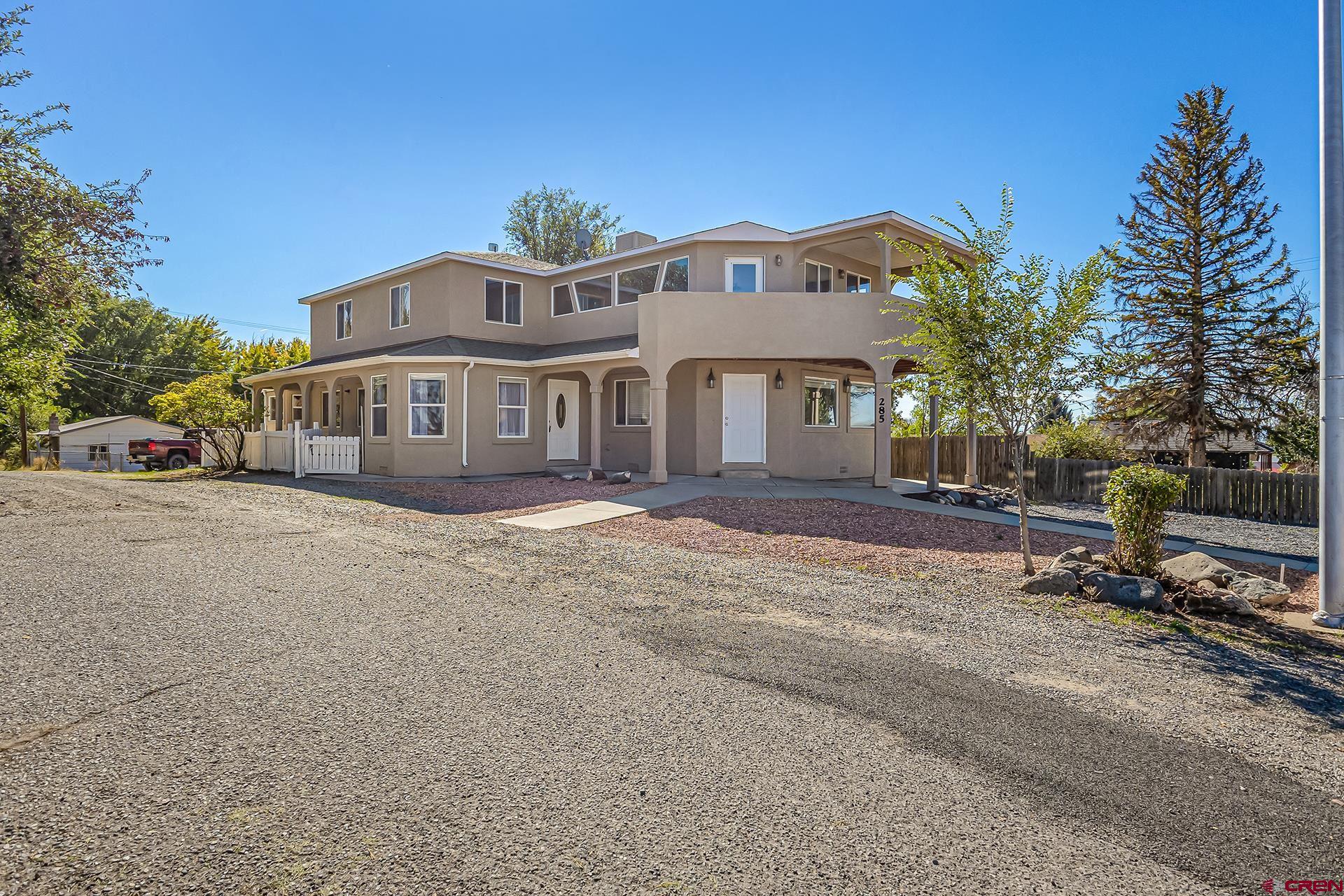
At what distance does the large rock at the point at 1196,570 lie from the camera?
7.58m

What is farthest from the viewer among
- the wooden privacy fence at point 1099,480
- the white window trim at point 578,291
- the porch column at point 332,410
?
the porch column at point 332,410

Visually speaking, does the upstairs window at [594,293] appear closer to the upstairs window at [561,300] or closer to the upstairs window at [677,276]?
the upstairs window at [561,300]

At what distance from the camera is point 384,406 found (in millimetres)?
18812

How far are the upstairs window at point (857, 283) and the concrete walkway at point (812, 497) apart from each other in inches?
233

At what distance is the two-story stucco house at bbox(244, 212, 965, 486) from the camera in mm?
15875

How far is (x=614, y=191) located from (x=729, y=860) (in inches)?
1704

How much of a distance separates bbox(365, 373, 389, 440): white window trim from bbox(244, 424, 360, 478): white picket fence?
57 centimetres

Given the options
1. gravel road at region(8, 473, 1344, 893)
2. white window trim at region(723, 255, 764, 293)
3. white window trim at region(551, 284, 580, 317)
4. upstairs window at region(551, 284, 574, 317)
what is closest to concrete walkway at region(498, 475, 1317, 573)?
white window trim at region(723, 255, 764, 293)

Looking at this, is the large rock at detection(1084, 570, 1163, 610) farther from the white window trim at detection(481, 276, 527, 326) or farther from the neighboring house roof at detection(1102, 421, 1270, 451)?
the neighboring house roof at detection(1102, 421, 1270, 451)

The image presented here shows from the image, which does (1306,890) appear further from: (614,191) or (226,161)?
(614,191)

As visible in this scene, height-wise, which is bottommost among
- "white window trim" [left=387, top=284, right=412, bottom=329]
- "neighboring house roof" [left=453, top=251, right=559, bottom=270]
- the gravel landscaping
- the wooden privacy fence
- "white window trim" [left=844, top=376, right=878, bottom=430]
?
the gravel landscaping

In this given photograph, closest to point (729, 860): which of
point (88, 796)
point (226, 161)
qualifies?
point (88, 796)

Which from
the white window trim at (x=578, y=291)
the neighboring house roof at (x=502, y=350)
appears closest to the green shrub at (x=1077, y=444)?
the neighboring house roof at (x=502, y=350)

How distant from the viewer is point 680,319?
15906mm
